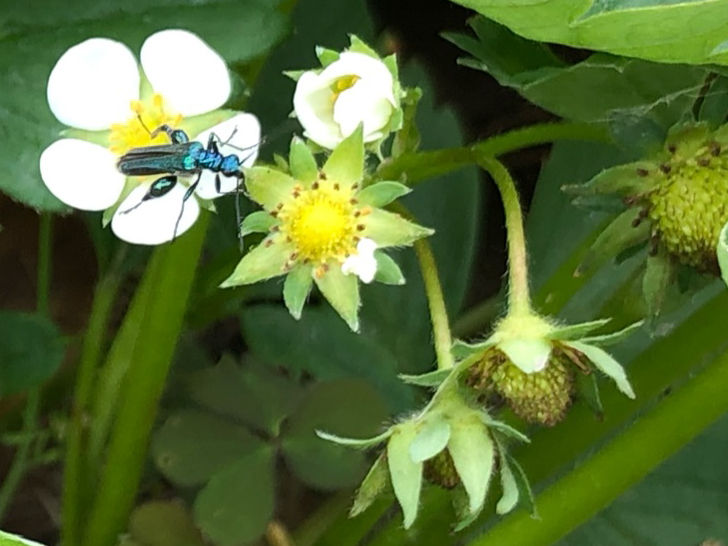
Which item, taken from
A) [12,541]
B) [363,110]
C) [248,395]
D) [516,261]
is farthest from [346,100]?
[248,395]

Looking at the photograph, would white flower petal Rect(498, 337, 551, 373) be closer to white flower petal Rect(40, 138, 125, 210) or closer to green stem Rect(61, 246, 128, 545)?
white flower petal Rect(40, 138, 125, 210)

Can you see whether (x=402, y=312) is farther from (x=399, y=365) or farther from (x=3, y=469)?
(x=3, y=469)

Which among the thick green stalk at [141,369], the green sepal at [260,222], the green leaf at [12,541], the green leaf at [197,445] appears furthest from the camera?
the green leaf at [197,445]

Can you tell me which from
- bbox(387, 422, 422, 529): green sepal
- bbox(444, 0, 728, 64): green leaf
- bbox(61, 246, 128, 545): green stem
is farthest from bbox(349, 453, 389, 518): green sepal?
bbox(61, 246, 128, 545): green stem

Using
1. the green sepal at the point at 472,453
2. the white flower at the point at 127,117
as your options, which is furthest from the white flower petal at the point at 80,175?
the green sepal at the point at 472,453

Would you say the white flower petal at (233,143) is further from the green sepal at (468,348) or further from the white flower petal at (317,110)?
the green sepal at (468,348)
